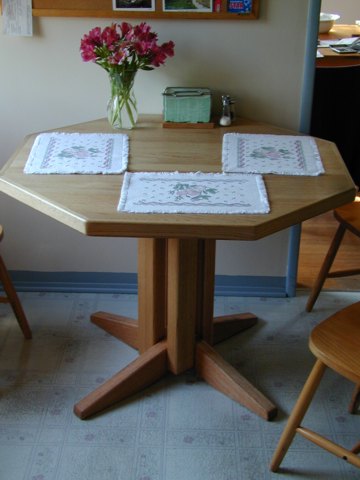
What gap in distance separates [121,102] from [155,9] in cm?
38

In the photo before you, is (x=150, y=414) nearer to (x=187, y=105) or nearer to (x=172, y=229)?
(x=172, y=229)

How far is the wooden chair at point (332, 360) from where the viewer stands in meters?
1.70

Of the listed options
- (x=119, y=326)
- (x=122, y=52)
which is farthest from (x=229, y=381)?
(x=122, y=52)

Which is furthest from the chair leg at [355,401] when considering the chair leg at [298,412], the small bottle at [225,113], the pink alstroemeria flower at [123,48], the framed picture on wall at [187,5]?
the framed picture on wall at [187,5]

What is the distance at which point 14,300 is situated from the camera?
8.13 feet

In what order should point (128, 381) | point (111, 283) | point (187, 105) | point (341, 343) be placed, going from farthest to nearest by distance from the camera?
point (111, 283), point (187, 105), point (128, 381), point (341, 343)

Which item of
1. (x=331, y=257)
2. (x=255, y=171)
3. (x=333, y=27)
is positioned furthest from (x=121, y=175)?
(x=333, y=27)

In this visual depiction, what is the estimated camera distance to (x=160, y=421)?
2.16 m

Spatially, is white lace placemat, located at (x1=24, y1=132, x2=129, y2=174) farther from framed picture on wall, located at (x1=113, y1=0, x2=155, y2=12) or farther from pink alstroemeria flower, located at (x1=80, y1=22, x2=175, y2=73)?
framed picture on wall, located at (x1=113, y1=0, x2=155, y2=12)

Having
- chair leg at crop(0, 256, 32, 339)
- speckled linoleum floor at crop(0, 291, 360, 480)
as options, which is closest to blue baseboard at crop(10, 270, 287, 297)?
speckled linoleum floor at crop(0, 291, 360, 480)

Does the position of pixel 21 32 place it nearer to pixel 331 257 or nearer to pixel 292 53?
pixel 292 53

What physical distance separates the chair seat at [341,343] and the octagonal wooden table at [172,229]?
0.32 m

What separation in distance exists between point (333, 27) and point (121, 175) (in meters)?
3.32

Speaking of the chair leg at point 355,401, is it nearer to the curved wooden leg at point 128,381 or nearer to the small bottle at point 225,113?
the curved wooden leg at point 128,381
